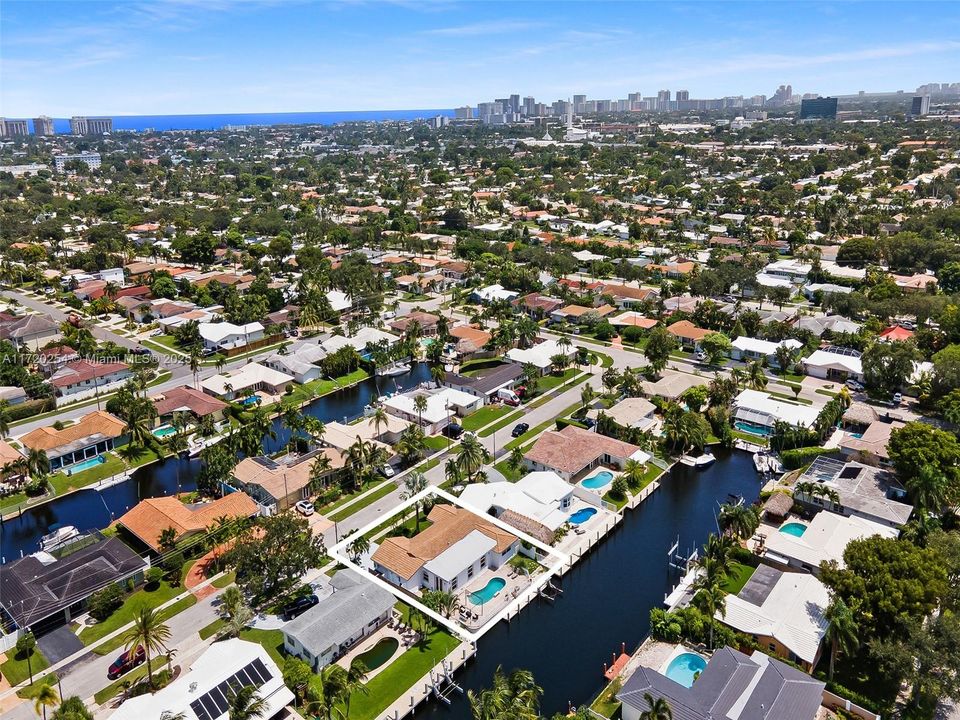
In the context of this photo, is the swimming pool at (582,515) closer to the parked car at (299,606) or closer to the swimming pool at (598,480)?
the swimming pool at (598,480)

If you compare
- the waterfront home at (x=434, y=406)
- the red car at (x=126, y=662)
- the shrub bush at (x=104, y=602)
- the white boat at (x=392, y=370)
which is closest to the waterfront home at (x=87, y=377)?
the white boat at (x=392, y=370)

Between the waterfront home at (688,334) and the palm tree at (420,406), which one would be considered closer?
the palm tree at (420,406)

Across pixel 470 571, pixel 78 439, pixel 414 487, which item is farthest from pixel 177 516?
pixel 470 571

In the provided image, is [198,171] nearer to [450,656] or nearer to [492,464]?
[492,464]

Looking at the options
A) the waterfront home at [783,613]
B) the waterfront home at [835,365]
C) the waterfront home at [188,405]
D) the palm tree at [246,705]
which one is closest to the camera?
the palm tree at [246,705]

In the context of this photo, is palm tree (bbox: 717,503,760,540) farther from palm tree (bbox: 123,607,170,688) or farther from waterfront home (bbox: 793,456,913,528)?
palm tree (bbox: 123,607,170,688)

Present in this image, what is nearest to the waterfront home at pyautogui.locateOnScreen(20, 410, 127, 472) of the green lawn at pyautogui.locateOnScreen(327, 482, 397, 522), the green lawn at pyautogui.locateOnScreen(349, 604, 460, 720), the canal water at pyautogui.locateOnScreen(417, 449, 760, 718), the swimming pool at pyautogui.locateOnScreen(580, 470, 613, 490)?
the green lawn at pyautogui.locateOnScreen(327, 482, 397, 522)

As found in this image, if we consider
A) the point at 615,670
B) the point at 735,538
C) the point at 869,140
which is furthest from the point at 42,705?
the point at 869,140
